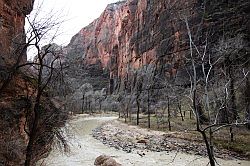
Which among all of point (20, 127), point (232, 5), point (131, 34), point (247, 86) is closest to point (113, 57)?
point (131, 34)

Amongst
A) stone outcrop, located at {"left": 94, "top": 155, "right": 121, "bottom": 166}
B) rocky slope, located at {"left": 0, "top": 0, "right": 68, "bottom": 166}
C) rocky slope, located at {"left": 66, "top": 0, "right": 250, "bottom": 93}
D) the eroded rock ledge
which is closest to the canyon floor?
the eroded rock ledge

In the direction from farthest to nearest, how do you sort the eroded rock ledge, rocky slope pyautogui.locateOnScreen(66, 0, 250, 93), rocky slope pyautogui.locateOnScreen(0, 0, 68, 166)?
rocky slope pyautogui.locateOnScreen(66, 0, 250, 93) → the eroded rock ledge → rocky slope pyautogui.locateOnScreen(0, 0, 68, 166)

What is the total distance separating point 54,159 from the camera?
2109 cm

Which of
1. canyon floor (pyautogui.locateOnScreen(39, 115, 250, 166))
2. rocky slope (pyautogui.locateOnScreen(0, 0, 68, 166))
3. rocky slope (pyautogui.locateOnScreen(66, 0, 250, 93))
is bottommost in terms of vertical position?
canyon floor (pyautogui.locateOnScreen(39, 115, 250, 166))

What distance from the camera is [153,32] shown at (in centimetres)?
10631

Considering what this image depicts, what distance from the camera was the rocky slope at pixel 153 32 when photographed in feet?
207

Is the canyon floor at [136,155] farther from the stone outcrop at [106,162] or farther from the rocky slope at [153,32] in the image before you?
the rocky slope at [153,32]

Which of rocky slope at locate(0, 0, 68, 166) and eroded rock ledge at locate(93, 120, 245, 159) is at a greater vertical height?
rocky slope at locate(0, 0, 68, 166)

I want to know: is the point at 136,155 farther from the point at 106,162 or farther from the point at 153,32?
the point at 153,32

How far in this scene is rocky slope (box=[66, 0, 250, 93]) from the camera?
62969mm

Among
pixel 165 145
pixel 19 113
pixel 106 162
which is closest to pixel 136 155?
pixel 165 145

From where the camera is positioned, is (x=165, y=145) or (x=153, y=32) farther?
(x=153, y=32)

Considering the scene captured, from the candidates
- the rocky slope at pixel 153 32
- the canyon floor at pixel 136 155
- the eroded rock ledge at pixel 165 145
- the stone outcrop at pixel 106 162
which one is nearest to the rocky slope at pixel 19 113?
the canyon floor at pixel 136 155

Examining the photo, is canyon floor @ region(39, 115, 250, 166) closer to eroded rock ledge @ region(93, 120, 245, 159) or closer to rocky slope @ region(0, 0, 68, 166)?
eroded rock ledge @ region(93, 120, 245, 159)
